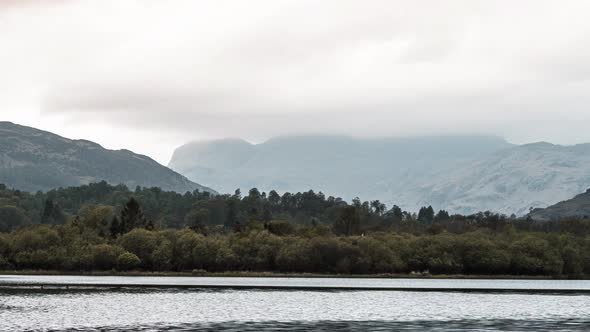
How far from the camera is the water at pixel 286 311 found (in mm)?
95125

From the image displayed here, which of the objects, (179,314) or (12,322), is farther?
(179,314)

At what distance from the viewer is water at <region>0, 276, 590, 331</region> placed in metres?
95.1

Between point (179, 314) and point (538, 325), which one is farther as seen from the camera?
point (179, 314)

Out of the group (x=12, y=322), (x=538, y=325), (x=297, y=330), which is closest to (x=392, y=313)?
(x=538, y=325)

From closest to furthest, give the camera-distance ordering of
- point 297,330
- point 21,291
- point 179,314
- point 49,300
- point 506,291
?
1. point 297,330
2. point 179,314
3. point 49,300
4. point 21,291
5. point 506,291

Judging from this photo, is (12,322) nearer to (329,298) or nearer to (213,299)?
(213,299)

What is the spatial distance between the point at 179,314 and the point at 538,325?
138ft

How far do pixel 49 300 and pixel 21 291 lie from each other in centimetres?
2933

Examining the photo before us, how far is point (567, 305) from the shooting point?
139m

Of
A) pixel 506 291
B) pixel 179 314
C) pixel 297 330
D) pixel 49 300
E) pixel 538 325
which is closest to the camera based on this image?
pixel 297 330

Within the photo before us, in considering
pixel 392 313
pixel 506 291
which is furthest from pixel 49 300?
pixel 506 291

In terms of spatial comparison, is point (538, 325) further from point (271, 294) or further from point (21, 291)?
point (21, 291)

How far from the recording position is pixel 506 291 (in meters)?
187

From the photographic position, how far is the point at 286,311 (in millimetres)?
118375
